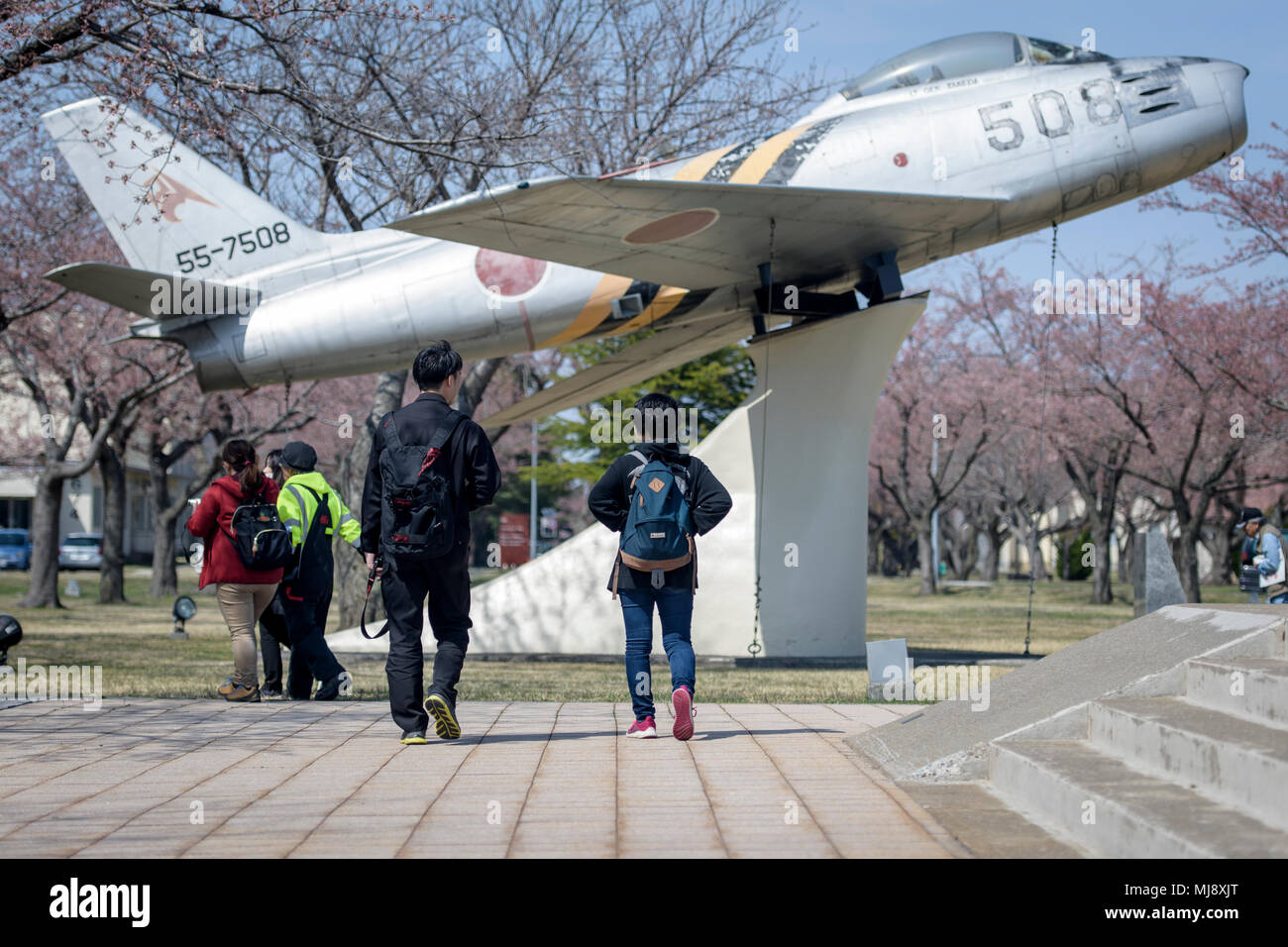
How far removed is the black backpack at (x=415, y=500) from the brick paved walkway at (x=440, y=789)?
99 centimetres

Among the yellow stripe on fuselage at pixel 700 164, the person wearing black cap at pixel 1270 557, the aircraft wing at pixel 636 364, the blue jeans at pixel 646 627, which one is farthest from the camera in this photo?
the person wearing black cap at pixel 1270 557

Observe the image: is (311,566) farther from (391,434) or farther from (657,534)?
(657,534)

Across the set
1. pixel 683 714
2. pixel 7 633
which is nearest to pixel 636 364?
pixel 7 633

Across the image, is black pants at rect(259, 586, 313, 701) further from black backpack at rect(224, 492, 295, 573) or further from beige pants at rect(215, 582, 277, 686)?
black backpack at rect(224, 492, 295, 573)

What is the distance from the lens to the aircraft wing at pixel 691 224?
957 cm

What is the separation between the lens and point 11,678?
30.3ft

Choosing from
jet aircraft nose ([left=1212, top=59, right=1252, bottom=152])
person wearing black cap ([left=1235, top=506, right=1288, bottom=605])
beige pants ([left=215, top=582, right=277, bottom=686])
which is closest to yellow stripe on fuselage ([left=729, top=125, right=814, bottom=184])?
jet aircraft nose ([left=1212, top=59, right=1252, bottom=152])

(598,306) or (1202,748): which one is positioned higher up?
(598,306)

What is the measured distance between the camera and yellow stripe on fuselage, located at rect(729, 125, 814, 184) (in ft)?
38.3

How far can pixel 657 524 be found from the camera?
241 inches

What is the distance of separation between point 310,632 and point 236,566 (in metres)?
0.71

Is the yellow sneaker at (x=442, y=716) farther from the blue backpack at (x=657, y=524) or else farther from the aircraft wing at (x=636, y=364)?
the aircraft wing at (x=636, y=364)

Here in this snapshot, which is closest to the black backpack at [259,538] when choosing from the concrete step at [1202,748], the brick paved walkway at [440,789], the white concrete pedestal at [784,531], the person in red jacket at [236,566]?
the person in red jacket at [236,566]
